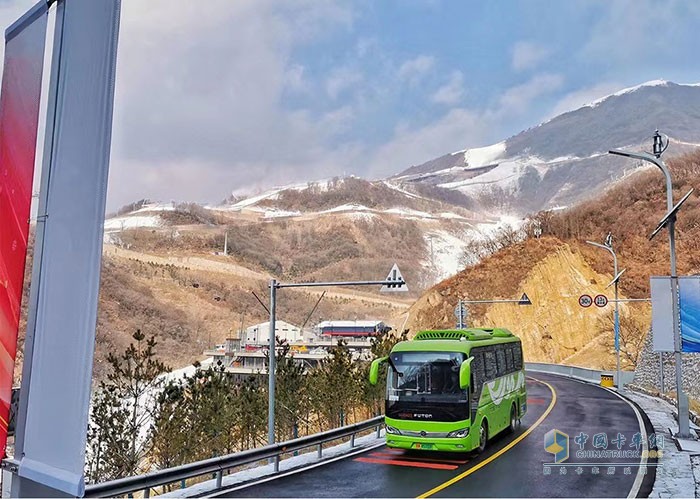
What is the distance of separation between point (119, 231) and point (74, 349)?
673 feet

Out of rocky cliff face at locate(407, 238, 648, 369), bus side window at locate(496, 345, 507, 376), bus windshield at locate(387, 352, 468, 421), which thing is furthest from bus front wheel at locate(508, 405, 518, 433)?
rocky cliff face at locate(407, 238, 648, 369)

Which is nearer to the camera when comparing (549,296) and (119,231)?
(549,296)

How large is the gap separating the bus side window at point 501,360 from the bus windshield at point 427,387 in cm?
316

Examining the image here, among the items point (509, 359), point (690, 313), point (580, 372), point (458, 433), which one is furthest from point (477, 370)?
point (580, 372)

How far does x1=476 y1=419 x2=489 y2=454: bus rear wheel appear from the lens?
1466 centimetres

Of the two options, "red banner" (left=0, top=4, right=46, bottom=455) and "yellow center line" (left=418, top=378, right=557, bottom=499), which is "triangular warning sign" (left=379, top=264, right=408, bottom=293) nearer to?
"yellow center line" (left=418, top=378, right=557, bottom=499)

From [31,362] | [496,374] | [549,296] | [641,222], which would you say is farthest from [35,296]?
[641,222]

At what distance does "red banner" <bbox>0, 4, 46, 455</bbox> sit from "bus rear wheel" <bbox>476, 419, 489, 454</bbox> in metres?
11.9

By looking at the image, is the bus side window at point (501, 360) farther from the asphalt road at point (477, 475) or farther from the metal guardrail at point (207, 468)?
the metal guardrail at point (207, 468)

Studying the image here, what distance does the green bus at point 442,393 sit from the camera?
44.7 feet

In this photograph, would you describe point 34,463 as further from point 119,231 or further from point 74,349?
point 119,231

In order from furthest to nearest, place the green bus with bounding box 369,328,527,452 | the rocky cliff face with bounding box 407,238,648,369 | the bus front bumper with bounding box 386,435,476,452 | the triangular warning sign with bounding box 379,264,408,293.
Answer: the rocky cliff face with bounding box 407,238,648,369
the triangular warning sign with bounding box 379,264,408,293
the green bus with bounding box 369,328,527,452
the bus front bumper with bounding box 386,435,476,452

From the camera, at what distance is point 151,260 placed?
14512cm

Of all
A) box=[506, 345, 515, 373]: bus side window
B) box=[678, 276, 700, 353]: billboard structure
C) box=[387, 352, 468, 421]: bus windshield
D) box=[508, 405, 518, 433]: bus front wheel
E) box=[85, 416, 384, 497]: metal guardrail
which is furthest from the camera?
box=[506, 345, 515, 373]: bus side window
